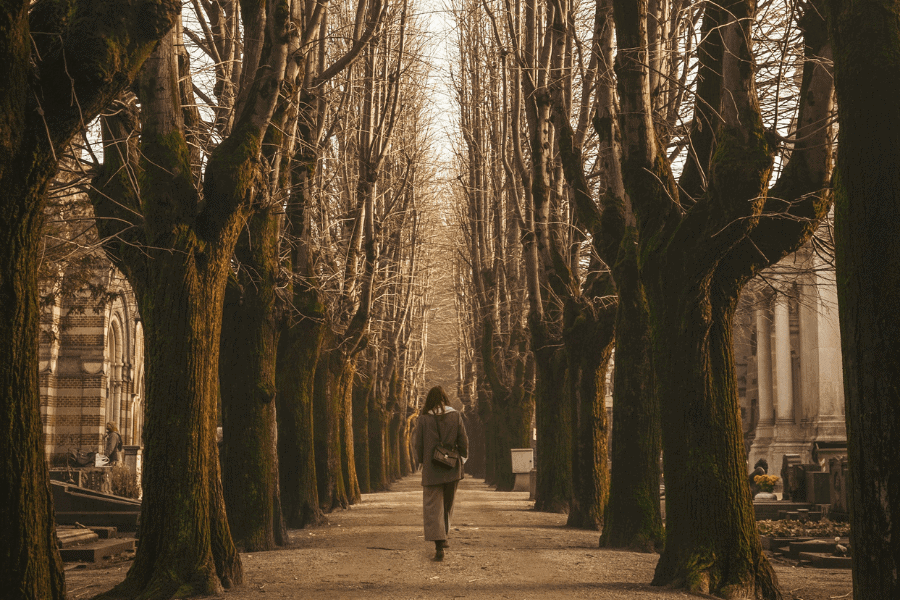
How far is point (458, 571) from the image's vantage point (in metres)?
10.0

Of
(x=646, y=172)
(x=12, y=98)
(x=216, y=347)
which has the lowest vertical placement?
(x=216, y=347)

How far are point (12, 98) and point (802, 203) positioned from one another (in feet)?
22.1

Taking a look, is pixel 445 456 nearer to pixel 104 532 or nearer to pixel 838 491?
pixel 104 532

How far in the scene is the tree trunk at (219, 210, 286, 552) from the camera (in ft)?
39.1

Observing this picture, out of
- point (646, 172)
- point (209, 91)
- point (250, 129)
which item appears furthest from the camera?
point (209, 91)

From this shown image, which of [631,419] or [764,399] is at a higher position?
[764,399]

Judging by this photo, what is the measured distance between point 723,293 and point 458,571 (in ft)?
13.3

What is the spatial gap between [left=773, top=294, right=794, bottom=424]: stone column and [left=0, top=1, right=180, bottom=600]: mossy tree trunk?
115ft

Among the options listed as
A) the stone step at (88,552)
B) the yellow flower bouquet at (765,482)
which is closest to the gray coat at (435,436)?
the stone step at (88,552)

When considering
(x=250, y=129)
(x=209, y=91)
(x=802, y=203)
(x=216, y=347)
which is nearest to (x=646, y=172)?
(x=802, y=203)

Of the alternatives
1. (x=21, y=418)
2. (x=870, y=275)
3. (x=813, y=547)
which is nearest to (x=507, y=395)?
(x=813, y=547)

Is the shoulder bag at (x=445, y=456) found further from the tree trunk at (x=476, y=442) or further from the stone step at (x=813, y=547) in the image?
the tree trunk at (x=476, y=442)

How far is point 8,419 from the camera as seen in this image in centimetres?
489

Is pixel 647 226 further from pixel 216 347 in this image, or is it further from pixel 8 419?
pixel 8 419
